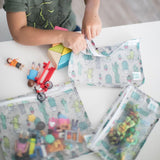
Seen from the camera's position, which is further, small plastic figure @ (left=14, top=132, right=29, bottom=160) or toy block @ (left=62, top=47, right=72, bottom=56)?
toy block @ (left=62, top=47, right=72, bottom=56)

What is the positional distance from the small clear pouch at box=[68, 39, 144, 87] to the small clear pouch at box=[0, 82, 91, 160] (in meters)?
0.07

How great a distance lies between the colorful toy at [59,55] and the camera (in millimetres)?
572

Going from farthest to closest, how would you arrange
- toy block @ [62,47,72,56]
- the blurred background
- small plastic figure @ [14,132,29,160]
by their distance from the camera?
the blurred background < toy block @ [62,47,72,56] < small plastic figure @ [14,132,29,160]

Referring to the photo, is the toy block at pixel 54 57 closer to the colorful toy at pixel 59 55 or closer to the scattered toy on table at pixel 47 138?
the colorful toy at pixel 59 55

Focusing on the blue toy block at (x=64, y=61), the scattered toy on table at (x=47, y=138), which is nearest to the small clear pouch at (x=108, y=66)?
the blue toy block at (x=64, y=61)

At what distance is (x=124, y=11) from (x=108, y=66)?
0.94 m

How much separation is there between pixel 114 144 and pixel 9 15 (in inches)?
20.0

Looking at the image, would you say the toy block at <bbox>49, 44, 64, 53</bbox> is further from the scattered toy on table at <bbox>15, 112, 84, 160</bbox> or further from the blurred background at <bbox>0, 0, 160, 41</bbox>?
the blurred background at <bbox>0, 0, 160, 41</bbox>

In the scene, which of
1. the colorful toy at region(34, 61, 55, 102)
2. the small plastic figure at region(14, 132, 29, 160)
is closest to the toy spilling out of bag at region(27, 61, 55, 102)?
the colorful toy at region(34, 61, 55, 102)

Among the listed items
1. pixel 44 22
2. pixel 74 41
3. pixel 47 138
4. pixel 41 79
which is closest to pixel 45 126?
pixel 47 138

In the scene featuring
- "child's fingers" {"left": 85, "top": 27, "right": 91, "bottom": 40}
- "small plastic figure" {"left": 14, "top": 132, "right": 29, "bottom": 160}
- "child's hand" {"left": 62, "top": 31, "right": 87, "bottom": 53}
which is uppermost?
"child's fingers" {"left": 85, "top": 27, "right": 91, "bottom": 40}

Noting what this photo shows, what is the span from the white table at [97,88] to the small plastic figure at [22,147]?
0.43ft

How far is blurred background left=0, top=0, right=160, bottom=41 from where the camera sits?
1330 millimetres

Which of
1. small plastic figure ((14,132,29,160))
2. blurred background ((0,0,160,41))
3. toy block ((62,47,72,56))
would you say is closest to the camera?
small plastic figure ((14,132,29,160))
